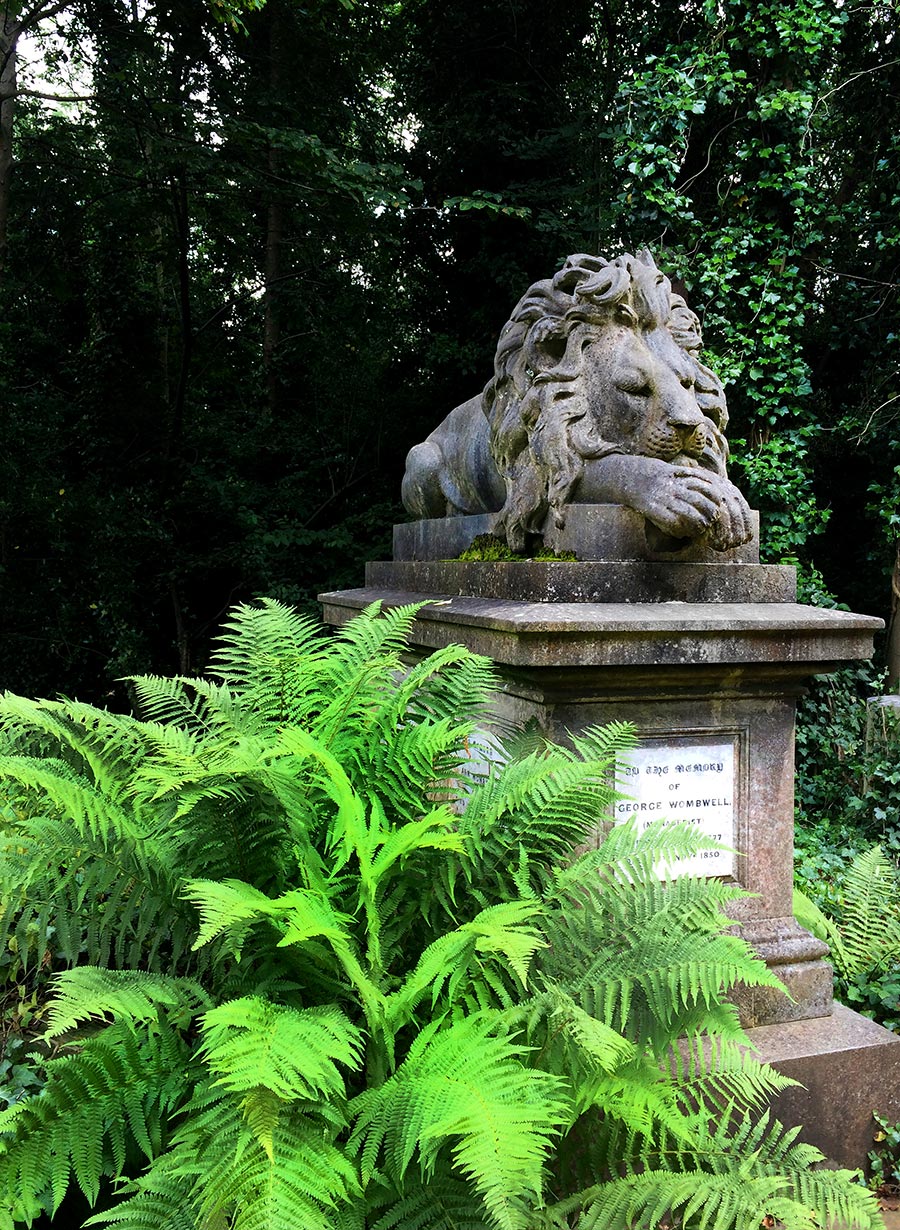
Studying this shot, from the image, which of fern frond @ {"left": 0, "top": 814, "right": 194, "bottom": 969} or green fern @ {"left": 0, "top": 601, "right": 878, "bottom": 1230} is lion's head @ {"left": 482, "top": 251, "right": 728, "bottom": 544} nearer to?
green fern @ {"left": 0, "top": 601, "right": 878, "bottom": 1230}

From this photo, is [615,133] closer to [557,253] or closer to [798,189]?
[798,189]

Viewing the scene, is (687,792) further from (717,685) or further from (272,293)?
(272,293)

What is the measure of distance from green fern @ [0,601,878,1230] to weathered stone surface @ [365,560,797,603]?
0.48 meters

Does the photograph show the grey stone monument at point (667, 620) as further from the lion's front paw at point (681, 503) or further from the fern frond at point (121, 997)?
the fern frond at point (121, 997)

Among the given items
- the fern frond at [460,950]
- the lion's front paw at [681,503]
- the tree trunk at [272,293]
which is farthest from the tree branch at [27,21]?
the fern frond at [460,950]

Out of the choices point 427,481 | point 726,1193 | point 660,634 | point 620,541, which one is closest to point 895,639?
point 427,481

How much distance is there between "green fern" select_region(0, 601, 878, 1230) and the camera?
5.89 ft

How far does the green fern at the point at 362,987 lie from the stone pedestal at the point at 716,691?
0.29m

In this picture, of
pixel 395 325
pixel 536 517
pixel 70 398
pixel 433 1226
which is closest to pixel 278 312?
pixel 395 325

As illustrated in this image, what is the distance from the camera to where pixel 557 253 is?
974cm

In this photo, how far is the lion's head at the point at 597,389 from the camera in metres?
3.35

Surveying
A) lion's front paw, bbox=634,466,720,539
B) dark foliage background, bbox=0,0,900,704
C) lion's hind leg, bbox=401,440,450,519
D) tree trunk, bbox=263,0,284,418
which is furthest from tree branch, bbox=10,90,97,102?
lion's front paw, bbox=634,466,720,539

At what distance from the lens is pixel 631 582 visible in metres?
3.19

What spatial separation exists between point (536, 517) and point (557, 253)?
7.11m
